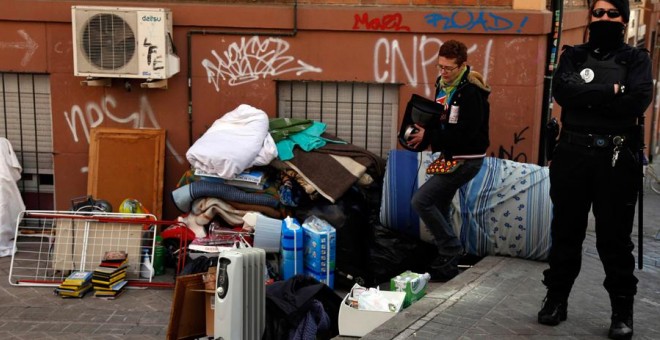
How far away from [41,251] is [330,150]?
2.94 metres

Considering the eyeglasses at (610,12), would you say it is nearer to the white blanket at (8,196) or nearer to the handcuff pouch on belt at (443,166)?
the handcuff pouch on belt at (443,166)

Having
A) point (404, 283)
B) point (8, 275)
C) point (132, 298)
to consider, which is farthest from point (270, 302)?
point (8, 275)

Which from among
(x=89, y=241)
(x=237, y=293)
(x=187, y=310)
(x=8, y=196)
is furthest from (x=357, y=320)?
(x=8, y=196)

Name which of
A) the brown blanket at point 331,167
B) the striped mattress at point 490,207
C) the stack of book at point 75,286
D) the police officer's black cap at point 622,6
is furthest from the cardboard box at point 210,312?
the police officer's black cap at point 622,6

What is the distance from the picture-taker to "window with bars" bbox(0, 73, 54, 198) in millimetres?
8883

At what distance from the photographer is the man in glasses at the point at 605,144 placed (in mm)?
4855

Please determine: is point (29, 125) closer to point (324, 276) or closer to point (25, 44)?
point (25, 44)

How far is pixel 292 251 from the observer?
24.0ft

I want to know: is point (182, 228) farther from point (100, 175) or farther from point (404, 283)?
point (404, 283)

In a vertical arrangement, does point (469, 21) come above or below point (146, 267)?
above

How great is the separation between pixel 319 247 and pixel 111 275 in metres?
1.76

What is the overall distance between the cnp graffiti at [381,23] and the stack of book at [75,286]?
3.51m

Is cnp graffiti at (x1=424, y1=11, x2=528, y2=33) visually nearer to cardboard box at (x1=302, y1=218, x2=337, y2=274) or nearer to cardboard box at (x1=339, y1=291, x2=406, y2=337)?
cardboard box at (x1=302, y1=218, x2=337, y2=274)

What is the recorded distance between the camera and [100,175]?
28.2ft
